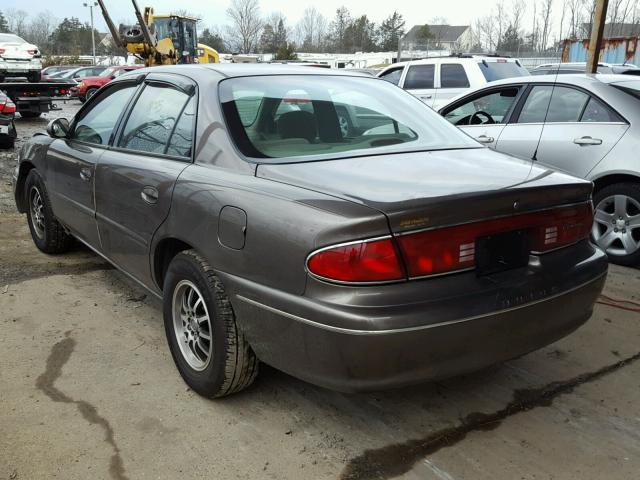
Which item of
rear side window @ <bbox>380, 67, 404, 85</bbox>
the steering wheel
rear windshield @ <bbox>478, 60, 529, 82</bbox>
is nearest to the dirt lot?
the steering wheel

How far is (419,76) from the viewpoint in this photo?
12016mm

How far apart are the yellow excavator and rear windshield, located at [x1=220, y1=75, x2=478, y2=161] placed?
39.8 feet

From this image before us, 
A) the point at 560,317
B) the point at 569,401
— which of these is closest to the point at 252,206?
the point at 560,317

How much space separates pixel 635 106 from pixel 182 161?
377cm

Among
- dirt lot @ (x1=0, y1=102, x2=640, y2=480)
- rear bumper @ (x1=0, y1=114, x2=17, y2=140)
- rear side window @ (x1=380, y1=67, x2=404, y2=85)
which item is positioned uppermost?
rear side window @ (x1=380, y1=67, x2=404, y2=85)

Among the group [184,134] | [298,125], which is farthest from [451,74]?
[184,134]

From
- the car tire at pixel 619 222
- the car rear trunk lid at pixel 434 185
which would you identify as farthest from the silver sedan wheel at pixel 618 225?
the car rear trunk lid at pixel 434 185

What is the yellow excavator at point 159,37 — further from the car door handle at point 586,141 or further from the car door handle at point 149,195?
the car door handle at point 149,195

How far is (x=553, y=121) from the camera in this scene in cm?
537

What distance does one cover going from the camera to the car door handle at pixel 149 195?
309cm

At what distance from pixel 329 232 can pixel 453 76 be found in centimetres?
1023

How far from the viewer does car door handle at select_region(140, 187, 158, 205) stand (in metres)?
3.09

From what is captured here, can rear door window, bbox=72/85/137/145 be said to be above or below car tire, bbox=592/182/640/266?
above

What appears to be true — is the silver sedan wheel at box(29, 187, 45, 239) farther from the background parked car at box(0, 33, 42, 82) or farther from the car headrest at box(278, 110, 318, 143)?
the background parked car at box(0, 33, 42, 82)
